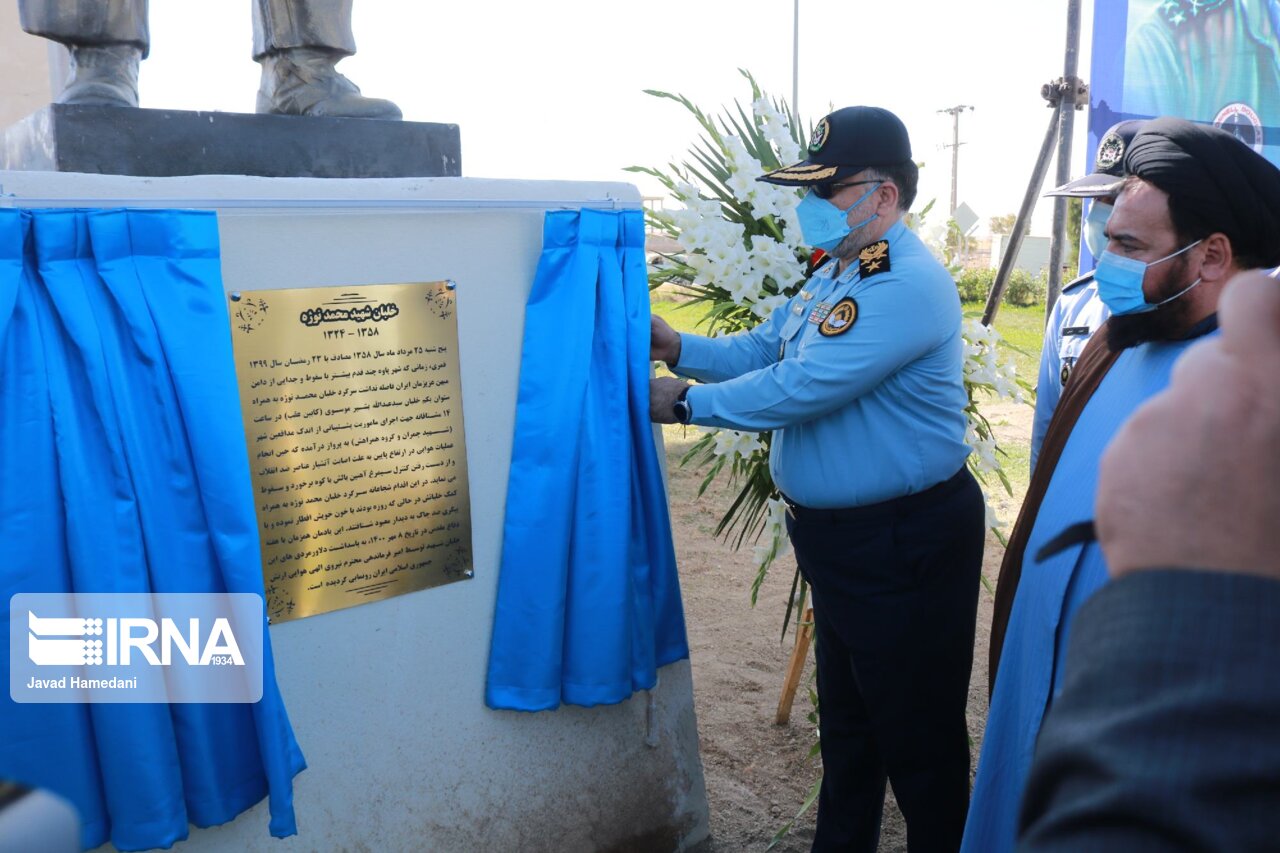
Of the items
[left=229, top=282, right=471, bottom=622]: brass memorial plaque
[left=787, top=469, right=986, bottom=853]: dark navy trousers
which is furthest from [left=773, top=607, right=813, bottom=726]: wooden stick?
[left=229, top=282, right=471, bottom=622]: brass memorial plaque

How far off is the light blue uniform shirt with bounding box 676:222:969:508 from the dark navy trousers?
72 millimetres

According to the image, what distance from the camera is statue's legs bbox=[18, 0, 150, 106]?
7.57ft

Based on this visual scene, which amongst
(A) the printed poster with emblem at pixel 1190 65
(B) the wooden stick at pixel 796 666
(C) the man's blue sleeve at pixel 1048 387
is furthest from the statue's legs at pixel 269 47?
(A) the printed poster with emblem at pixel 1190 65

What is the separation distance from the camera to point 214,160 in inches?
92.0

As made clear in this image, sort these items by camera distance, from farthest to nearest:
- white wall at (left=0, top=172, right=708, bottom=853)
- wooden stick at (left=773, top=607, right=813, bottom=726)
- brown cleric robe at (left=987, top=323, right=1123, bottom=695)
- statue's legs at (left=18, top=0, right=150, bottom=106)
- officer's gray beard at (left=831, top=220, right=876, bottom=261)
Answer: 1. wooden stick at (left=773, top=607, right=813, bottom=726)
2. officer's gray beard at (left=831, top=220, right=876, bottom=261)
3. statue's legs at (left=18, top=0, right=150, bottom=106)
4. white wall at (left=0, top=172, right=708, bottom=853)
5. brown cleric robe at (left=987, top=323, right=1123, bottom=695)

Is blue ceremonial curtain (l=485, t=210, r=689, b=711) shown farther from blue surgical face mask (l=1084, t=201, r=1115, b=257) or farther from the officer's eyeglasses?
blue surgical face mask (l=1084, t=201, r=1115, b=257)

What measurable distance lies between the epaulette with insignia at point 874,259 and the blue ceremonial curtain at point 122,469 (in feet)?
4.84

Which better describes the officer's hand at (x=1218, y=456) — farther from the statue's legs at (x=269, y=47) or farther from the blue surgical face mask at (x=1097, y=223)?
the blue surgical face mask at (x=1097, y=223)

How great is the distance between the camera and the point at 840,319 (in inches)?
95.0

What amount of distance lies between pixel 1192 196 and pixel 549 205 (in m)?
1.42

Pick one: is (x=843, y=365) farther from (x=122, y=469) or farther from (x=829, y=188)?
(x=122, y=469)

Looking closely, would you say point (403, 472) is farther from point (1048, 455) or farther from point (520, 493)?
point (1048, 455)

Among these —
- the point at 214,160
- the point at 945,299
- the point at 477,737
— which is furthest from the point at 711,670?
the point at 214,160

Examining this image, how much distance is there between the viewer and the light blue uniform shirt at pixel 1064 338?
2934mm
